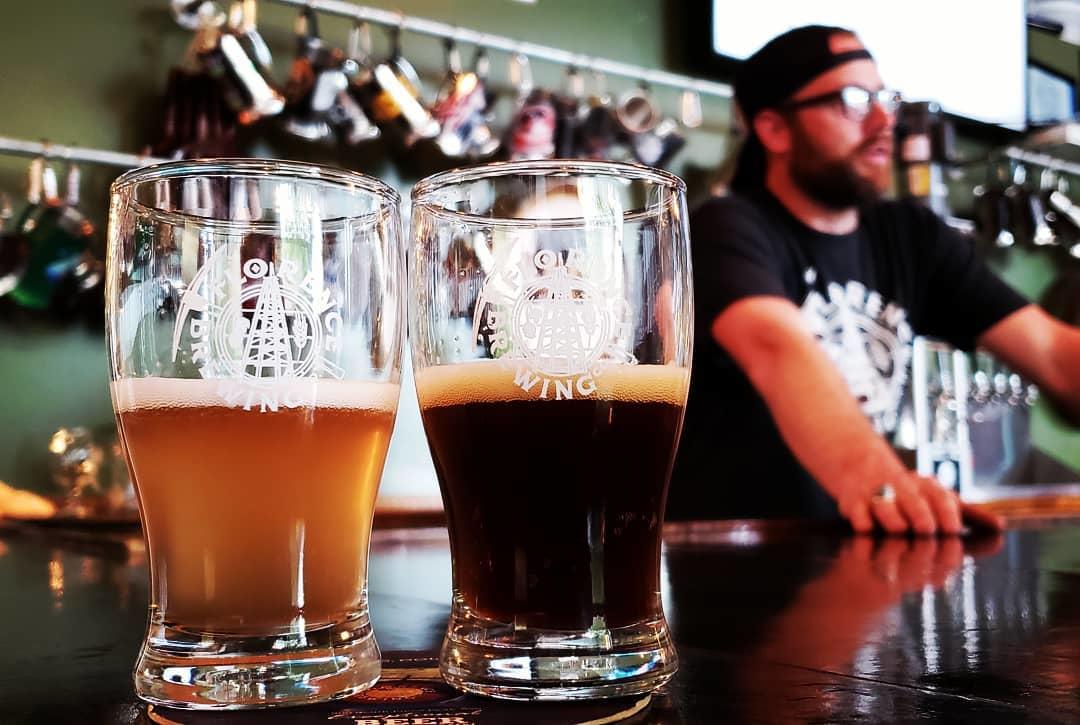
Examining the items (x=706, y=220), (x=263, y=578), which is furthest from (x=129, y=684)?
(x=706, y=220)

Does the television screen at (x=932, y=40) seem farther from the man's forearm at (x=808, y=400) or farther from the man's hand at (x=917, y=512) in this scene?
the man's hand at (x=917, y=512)

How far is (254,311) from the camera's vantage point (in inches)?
17.6

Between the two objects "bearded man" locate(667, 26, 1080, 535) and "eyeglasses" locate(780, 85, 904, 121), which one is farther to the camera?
"eyeglasses" locate(780, 85, 904, 121)

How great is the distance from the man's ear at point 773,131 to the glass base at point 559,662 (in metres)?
1.82

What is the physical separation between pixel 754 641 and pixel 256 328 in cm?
30

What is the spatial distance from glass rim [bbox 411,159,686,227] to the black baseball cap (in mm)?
1788

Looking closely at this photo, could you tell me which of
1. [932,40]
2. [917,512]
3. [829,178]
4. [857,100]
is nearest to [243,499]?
[917,512]

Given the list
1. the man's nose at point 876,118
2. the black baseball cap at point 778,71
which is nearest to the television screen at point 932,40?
the black baseball cap at point 778,71

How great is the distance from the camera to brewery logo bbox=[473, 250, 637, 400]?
1.52 ft

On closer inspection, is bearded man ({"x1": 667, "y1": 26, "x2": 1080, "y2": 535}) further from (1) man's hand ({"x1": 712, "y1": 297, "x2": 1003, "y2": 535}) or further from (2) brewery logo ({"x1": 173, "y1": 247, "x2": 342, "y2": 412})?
(2) brewery logo ({"x1": 173, "y1": 247, "x2": 342, "y2": 412})

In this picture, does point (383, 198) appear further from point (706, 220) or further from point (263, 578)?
point (706, 220)

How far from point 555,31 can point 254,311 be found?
292 cm

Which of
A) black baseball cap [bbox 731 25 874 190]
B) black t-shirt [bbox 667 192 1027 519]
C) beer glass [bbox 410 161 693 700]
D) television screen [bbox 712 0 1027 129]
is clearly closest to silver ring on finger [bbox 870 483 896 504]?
black t-shirt [bbox 667 192 1027 519]

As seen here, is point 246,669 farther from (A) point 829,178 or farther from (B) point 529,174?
(A) point 829,178
